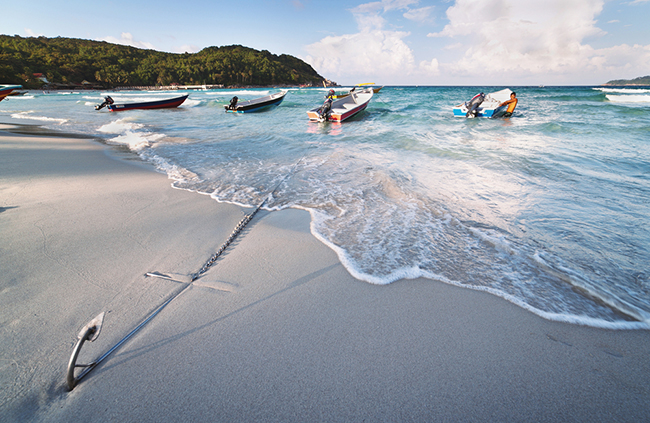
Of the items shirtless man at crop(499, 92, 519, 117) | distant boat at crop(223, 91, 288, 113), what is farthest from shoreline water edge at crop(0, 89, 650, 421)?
distant boat at crop(223, 91, 288, 113)

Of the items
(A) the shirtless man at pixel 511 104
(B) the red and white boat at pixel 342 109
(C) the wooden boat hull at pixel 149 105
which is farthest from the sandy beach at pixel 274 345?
(C) the wooden boat hull at pixel 149 105

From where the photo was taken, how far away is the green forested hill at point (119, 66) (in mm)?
77944

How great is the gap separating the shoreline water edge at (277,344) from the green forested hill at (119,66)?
105723mm

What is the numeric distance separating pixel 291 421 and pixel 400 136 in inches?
452

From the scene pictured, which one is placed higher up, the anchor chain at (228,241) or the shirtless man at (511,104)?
the shirtless man at (511,104)

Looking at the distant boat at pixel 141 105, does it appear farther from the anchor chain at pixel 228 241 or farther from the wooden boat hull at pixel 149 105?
the anchor chain at pixel 228 241

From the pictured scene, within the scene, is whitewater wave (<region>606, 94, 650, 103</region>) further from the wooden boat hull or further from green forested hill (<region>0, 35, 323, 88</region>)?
green forested hill (<region>0, 35, 323, 88</region>)

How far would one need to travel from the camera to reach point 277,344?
6.13 feet

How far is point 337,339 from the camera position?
6.28 ft

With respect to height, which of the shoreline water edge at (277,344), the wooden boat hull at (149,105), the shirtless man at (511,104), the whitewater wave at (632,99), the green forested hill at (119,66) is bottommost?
the shoreline water edge at (277,344)

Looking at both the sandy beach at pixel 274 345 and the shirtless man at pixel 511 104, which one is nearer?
the sandy beach at pixel 274 345

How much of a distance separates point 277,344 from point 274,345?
0.02 m

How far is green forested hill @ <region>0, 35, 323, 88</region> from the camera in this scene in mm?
77944

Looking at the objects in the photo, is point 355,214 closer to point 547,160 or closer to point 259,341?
point 259,341
